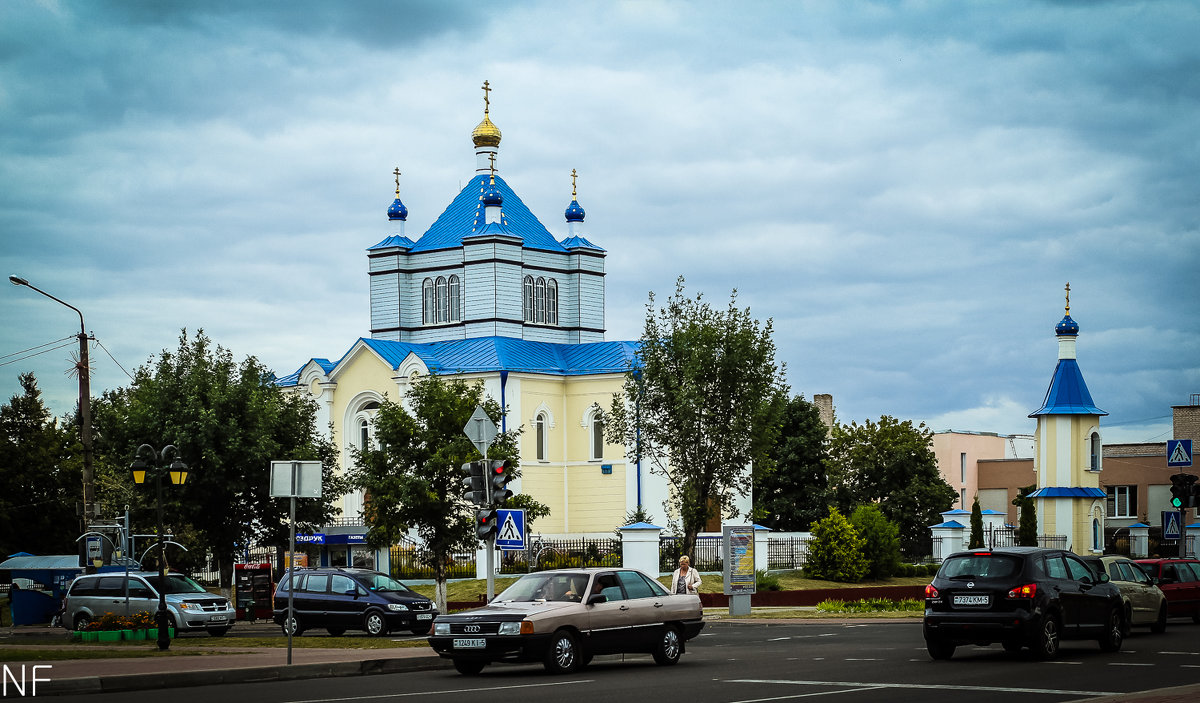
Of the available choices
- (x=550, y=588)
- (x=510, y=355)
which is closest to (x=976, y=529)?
(x=510, y=355)

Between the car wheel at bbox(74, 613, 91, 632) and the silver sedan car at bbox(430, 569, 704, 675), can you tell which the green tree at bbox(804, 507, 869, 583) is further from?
the silver sedan car at bbox(430, 569, 704, 675)

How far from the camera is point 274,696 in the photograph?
16.5 metres

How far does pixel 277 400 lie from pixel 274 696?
31.8 meters

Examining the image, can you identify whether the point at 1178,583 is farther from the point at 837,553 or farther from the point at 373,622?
the point at 837,553

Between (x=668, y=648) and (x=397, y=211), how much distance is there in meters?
49.9

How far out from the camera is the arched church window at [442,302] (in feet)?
216

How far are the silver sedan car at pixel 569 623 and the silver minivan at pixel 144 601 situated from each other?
41.4ft

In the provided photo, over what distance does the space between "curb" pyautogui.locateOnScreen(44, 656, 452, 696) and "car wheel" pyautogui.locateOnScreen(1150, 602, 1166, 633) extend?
1270cm

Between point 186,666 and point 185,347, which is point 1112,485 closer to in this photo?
point 185,347

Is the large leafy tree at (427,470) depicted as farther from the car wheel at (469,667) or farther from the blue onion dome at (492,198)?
the blue onion dome at (492,198)

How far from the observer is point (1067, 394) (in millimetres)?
59938

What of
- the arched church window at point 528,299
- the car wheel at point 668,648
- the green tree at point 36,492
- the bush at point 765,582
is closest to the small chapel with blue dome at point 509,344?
the arched church window at point 528,299

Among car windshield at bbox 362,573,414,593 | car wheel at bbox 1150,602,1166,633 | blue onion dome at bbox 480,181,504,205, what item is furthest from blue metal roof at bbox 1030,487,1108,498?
car windshield at bbox 362,573,414,593

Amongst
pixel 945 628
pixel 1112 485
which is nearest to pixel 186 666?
pixel 945 628
